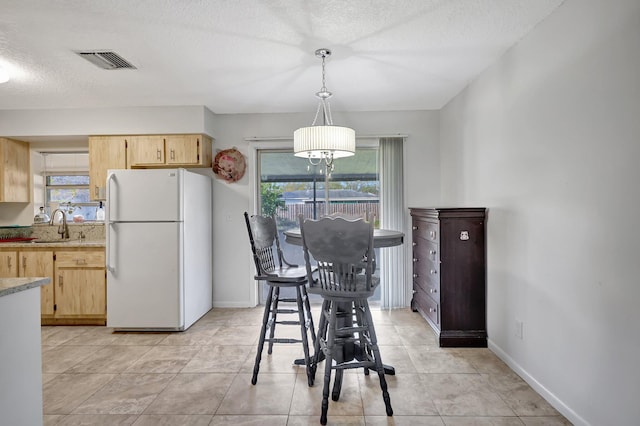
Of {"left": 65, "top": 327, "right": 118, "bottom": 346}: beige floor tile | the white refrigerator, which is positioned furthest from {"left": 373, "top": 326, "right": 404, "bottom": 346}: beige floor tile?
{"left": 65, "top": 327, "right": 118, "bottom": 346}: beige floor tile

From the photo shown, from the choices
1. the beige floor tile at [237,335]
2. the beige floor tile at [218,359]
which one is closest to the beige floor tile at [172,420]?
the beige floor tile at [218,359]

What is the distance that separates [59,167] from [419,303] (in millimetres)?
4518

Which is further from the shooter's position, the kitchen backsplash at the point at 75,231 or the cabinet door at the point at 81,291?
the kitchen backsplash at the point at 75,231

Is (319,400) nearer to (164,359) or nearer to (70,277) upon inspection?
(164,359)

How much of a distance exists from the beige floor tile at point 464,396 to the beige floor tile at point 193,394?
1346 millimetres

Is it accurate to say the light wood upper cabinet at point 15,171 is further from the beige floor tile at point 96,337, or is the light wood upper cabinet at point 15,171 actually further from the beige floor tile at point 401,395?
the beige floor tile at point 401,395

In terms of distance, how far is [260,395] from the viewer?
2316mm

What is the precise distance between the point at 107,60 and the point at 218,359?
96.3 inches

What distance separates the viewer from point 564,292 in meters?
2.06

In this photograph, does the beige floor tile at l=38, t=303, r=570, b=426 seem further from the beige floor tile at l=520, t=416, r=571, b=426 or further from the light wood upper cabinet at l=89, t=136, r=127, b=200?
the light wood upper cabinet at l=89, t=136, r=127, b=200

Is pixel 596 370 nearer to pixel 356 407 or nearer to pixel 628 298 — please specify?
pixel 628 298

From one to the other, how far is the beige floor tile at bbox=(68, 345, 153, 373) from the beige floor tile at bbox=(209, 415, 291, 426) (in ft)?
3.76

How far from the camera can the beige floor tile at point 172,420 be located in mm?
2018

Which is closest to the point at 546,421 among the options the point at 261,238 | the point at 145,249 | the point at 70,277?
the point at 261,238
